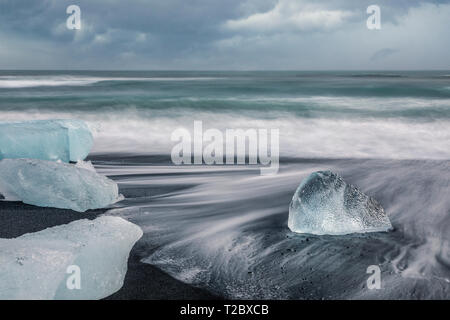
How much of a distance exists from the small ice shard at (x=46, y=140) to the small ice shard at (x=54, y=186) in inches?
36.5

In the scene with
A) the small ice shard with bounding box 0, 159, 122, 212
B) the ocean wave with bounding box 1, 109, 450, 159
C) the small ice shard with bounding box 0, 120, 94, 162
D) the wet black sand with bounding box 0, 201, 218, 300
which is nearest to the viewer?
the wet black sand with bounding box 0, 201, 218, 300

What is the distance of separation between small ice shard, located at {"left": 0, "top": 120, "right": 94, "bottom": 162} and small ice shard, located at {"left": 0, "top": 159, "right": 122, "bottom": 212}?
93 centimetres

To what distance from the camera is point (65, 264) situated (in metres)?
1.89

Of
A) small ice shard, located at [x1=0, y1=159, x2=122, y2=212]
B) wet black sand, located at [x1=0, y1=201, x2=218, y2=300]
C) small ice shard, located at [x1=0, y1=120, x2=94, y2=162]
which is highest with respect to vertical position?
small ice shard, located at [x1=0, y1=120, x2=94, y2=162]

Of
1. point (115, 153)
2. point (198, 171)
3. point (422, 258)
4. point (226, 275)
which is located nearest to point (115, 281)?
point (226, 275)

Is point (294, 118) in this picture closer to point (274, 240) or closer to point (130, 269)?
point (274, 240)

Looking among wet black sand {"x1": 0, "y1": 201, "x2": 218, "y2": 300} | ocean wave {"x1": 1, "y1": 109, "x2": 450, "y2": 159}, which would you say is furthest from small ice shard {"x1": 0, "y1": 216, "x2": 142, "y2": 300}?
ocean wave {"x1": 1, "y1": 109, "x2": 450, "y2": 159}

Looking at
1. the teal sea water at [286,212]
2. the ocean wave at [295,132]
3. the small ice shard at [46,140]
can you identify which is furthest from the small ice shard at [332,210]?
the ocean wave at [295,132]

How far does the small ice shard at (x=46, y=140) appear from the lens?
160 inches

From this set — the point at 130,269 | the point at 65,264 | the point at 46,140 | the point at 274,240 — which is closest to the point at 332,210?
the point at 274,240

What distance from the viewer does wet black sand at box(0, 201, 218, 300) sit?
1928mm

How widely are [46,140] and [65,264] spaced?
2656 mm

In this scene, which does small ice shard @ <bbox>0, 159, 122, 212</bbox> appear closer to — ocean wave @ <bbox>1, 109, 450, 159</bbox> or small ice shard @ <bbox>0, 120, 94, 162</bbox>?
small ice shard @ <bbox>0, 120, 94, 162</bbox>

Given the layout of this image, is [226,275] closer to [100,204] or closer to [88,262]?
[88,262]
